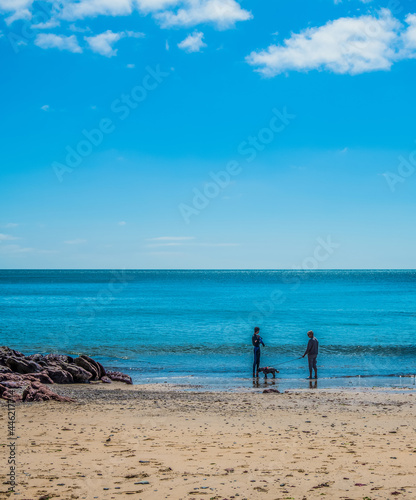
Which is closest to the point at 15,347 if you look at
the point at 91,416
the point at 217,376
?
the point at 217,376

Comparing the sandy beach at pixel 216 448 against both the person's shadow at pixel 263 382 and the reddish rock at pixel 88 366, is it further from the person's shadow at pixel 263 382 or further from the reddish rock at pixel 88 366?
the reddish rock at pixel 88 366

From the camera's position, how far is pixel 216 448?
902cm

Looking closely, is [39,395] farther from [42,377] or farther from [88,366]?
[88,366]

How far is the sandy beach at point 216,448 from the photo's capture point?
22.8ft

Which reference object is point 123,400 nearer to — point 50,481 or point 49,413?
point 49,413

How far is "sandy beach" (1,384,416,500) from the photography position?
695 centimetres


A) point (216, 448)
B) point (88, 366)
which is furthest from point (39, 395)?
point (216, 448)

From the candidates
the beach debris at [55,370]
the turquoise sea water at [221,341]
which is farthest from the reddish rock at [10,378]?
the turquoise sea water at [221,341]

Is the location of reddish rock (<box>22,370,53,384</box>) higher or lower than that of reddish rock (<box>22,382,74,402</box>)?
lower

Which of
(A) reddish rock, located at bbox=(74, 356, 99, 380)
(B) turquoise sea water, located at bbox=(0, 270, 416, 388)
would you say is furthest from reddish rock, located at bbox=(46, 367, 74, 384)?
(B) turquoise sea water, located at bbox=(0, 270, 416, 388)

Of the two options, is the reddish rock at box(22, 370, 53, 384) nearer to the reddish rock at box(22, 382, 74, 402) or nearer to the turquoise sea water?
the reddish rock at box(22, 382, 74, 402)

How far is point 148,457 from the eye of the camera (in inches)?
331

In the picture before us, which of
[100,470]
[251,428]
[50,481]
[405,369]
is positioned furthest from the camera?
[405,369]

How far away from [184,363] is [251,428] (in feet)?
42.2
